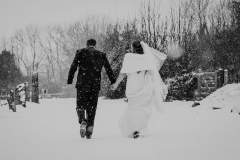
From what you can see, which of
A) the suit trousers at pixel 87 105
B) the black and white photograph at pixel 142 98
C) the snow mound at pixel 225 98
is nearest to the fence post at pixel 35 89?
the black and white photograph at pixel 142 98

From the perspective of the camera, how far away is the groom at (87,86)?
5496 millimetres

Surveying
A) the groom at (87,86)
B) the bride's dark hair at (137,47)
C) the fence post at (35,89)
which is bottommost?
the fence post at (35,89)

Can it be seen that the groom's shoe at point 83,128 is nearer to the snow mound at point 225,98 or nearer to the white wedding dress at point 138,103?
the white wedding dress at point 138,103

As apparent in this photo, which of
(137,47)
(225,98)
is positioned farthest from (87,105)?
(225,98)

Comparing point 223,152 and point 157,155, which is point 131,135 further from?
point 223,152

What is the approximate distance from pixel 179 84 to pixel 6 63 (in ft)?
90.7

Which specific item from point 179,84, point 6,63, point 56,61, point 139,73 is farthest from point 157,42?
point 56,61

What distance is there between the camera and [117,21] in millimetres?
21875

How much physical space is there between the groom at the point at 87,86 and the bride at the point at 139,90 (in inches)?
23.4

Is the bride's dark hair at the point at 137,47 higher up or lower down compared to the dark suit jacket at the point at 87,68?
higher up

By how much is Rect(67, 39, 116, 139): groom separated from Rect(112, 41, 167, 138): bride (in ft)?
1.95

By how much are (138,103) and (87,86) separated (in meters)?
1.07

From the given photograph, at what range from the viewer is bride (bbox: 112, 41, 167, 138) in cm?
558

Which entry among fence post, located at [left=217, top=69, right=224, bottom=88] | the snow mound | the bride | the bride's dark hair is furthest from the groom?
fence post, located at [left=217, top=69, right=224, bottom=88]
